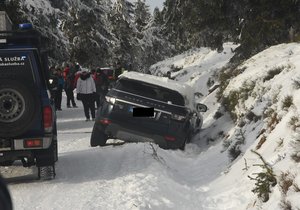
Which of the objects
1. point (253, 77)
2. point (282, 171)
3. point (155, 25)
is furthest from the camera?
point (155, 25)

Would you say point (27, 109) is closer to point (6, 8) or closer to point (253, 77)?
point (253, 77)

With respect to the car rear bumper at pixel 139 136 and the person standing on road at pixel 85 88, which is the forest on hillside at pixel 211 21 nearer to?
the car rear bumper at pixel 139 136

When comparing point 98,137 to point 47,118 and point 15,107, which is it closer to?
point 47,118

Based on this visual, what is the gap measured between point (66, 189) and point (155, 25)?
56.7 meters

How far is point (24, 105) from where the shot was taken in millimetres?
7531

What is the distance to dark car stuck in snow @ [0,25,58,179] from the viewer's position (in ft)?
24.6

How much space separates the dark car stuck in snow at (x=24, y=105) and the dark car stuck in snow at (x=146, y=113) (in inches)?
99.8

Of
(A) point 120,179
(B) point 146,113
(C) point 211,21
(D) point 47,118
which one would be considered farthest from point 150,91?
(C) point 211,21

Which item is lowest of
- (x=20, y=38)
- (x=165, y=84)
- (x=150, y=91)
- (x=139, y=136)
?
(x=139, y=136)

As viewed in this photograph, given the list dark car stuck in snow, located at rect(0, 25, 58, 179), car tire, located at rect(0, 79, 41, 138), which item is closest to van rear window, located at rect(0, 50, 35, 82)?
dark car stuck in snow, located at rect(0, 25, 58, 179)

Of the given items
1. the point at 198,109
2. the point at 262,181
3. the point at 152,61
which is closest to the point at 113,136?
the point at 198,109

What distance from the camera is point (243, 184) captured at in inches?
285

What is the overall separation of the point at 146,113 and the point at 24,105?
3.57 metres

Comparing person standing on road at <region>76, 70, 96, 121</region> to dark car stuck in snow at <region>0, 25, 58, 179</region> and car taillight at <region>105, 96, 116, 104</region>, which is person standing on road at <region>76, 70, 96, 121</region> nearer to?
car taillight at <region>105, 96, 116, 104</region>
